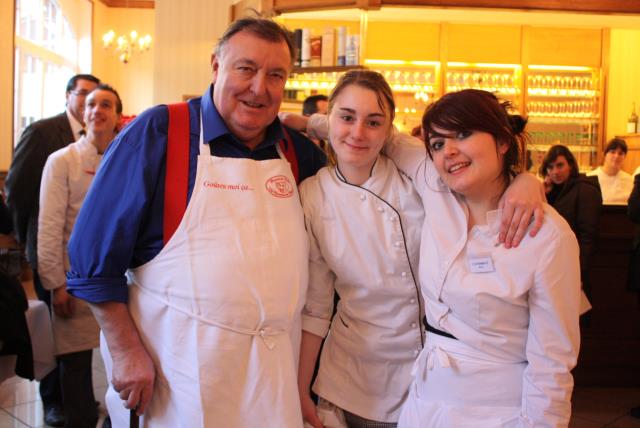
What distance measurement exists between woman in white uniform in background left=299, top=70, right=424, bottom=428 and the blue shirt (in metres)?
0.40

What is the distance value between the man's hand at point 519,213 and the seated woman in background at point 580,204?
284 centimetres

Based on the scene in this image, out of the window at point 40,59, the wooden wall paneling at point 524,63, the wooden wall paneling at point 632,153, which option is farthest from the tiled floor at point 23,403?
the wooden wall paneling at point 632,153

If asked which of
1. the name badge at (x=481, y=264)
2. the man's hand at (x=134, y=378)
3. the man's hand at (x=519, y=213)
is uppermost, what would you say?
the man's hand at (x=519, y=213)

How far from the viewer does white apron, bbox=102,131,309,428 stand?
60.6 inches

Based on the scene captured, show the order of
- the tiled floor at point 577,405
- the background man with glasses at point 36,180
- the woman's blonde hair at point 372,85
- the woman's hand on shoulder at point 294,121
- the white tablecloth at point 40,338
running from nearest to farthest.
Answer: the woman's blonde hair at point 372,85 < the woman's hand on shoulder at point 294,121 < the white tablecloth at point 40,338 < the background man with glasses at point 36,180 < the tiled floor at point 577,405

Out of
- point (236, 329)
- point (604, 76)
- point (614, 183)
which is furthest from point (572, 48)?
point (236, 329)

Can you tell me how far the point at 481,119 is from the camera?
1.48m

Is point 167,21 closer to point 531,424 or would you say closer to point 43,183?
point 43,183

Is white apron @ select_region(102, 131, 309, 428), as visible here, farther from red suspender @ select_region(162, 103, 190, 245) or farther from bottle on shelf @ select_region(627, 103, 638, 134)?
bottle on shelf @ select_region(627, 103, 638, 134)

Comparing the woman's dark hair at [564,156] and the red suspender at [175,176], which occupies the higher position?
the woman's dark hair at [564,156]

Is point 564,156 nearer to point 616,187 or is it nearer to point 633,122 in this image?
point 616,187

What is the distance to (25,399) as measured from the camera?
3768 mm

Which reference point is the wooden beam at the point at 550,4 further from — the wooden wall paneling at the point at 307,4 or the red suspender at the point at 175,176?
the red suspender at the point at 175,176

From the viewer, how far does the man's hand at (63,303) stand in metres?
2.96
